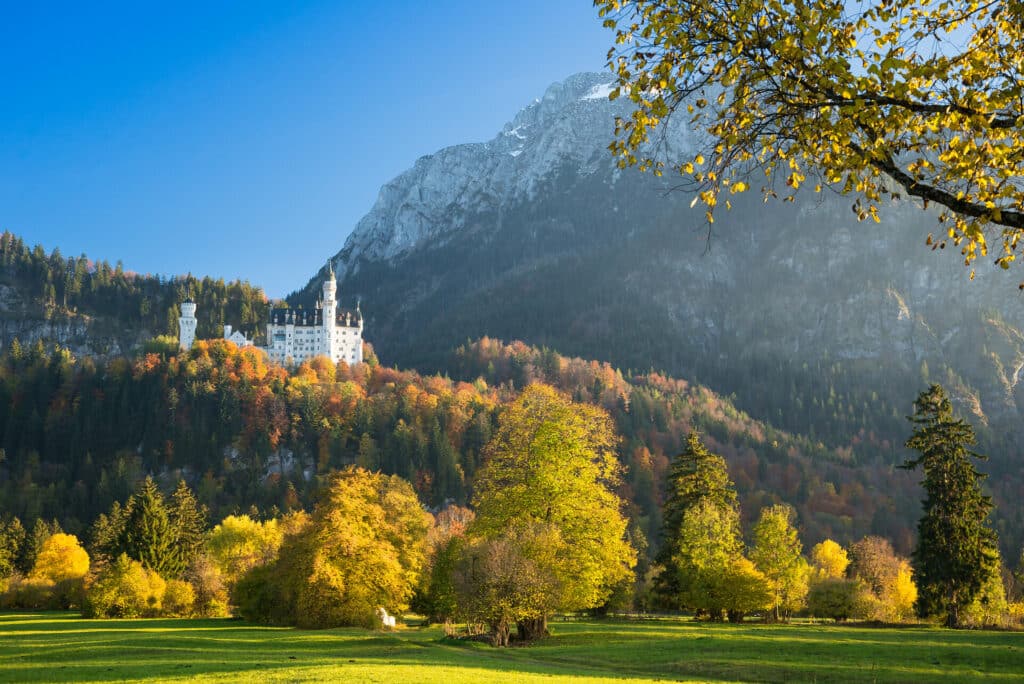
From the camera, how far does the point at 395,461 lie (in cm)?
16725

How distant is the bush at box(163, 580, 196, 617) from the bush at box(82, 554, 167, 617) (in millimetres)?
1458

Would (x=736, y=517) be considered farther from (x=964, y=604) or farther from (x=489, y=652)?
(x=489, y=652)

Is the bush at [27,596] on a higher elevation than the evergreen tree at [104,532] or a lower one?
lower

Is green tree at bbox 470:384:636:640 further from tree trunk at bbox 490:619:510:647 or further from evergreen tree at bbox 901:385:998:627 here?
evergreen tree at bbox 901:385:998:627

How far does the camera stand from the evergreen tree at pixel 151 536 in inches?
3329

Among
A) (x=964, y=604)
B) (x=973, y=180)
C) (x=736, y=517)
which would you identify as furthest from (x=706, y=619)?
(x=973, y=180)

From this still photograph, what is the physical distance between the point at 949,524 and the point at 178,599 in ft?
210

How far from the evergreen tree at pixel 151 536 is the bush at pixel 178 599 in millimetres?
11822

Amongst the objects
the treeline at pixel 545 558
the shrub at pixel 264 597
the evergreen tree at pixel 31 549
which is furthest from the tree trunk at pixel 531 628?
the evergreen tree at pixel 31 549

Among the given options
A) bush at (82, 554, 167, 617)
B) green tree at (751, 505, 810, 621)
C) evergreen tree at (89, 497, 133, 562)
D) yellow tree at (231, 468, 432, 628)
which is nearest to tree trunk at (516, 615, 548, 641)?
yellow tree at (231, 468, 432, 628)

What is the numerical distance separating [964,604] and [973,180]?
46.9m

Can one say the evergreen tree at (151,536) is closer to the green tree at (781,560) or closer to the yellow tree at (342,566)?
the yellow tree at (342,566)

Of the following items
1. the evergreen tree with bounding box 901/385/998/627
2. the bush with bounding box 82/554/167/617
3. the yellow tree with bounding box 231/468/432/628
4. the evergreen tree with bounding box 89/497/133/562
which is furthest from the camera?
the evergreen tree with bounding box 89/497/133/562

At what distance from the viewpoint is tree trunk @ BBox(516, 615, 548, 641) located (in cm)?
3991
